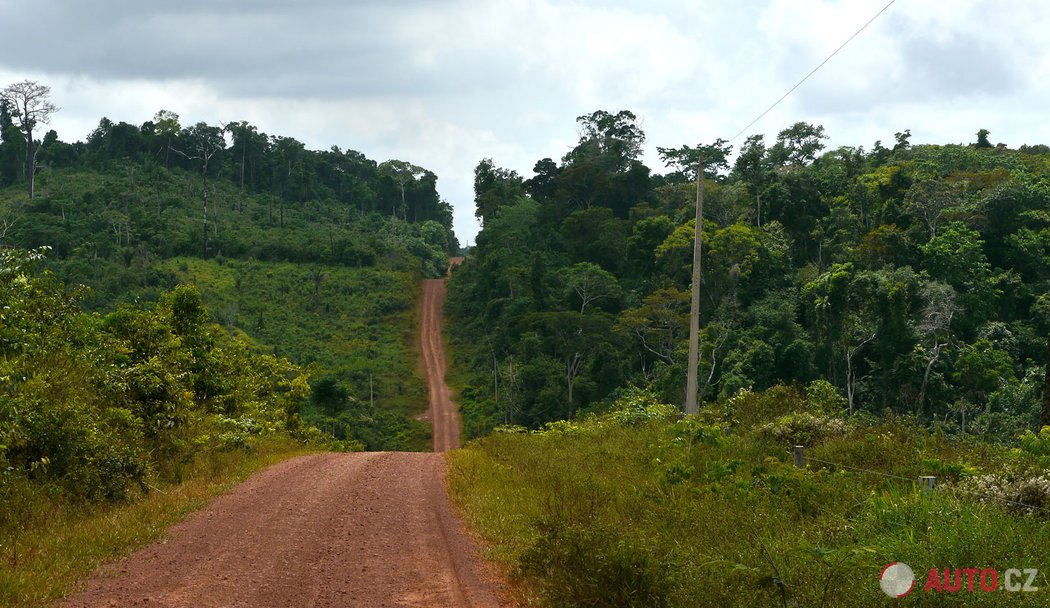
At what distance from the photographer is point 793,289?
44.4m

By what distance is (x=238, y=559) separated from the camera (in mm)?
8953

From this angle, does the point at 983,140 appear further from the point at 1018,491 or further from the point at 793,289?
the point at 1018,491

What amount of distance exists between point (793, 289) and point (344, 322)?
3708 cm

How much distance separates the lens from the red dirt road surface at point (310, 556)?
7660 millimetres

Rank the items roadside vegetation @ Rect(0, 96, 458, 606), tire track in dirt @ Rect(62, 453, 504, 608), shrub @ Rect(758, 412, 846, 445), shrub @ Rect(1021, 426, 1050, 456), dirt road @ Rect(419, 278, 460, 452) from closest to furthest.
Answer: tire track in dirt @ Rect(62, 453, 504, 608) < shrub @ Rect(1021, 426, 1050, 456) < roadside vegetation @ Rect(0, 96, 458, 606) < shrub @ Rect(758, 412, 846, 445) < dirt road @ Rect(419, 278, 460, 452)

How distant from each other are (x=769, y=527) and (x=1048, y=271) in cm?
3922

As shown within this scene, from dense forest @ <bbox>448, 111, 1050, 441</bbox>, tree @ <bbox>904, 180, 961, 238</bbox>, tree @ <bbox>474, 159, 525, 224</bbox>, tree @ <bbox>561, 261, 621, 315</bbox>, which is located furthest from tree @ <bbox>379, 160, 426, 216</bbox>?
tree @ <bbox>904, 180, 961, 238</bbox>

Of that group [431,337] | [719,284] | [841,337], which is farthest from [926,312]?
[431,337]

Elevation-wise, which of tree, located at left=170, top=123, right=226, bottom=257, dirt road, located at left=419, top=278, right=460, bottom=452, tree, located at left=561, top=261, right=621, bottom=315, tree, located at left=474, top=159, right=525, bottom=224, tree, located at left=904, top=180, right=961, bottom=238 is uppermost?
tree, located at left=170, top=123, right=226, bottom=257

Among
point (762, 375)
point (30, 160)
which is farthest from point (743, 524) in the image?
point (30, 160)

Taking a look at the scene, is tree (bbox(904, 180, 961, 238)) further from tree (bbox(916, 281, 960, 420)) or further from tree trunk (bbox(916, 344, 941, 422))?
tree trunk (bbox(916, 344, 941, 422))

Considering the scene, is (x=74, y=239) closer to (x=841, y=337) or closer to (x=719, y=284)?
(x=719, y=284)

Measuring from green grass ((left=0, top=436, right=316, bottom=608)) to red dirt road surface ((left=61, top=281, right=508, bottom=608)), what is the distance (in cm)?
24

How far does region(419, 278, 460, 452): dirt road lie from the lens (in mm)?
52566
